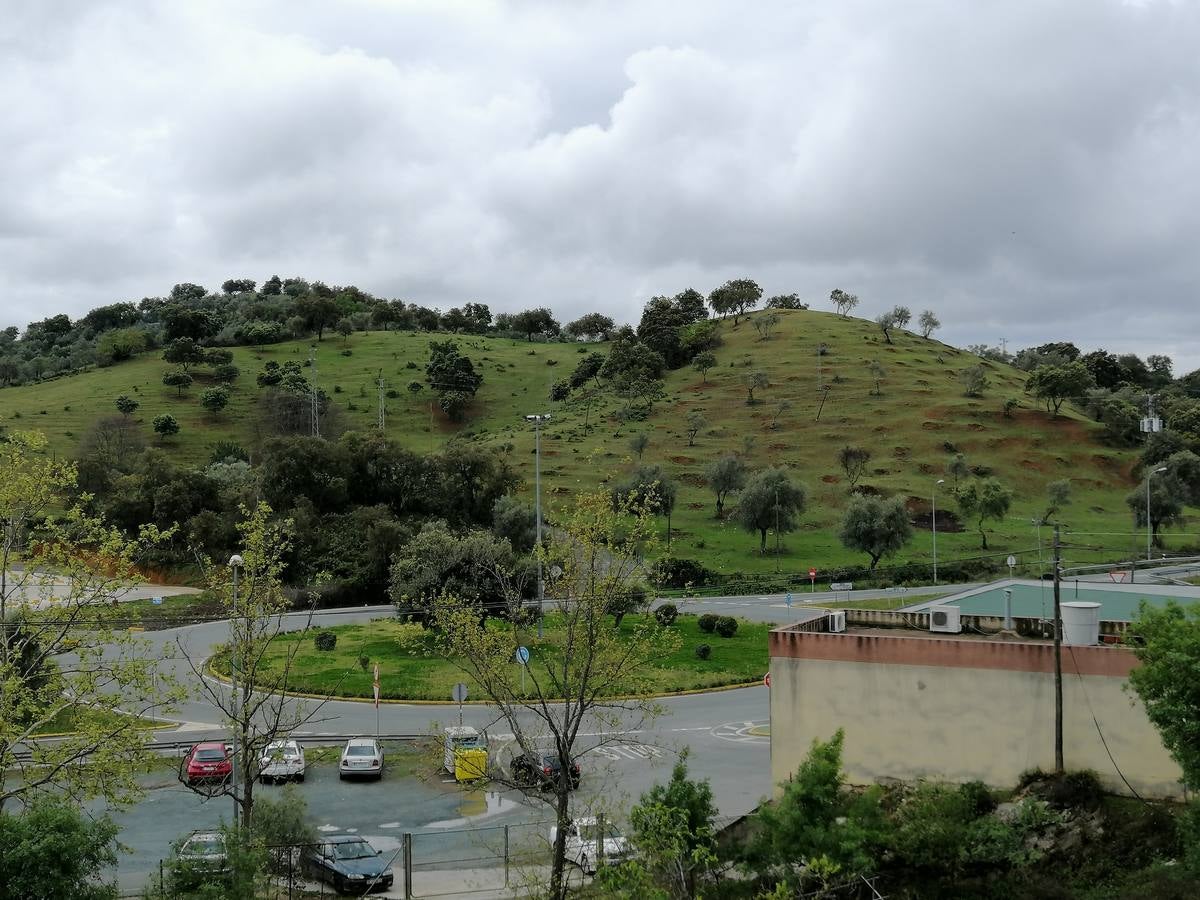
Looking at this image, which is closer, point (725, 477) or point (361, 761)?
point (361, 761)

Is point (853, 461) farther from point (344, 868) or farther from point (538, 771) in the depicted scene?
point (538, 771)

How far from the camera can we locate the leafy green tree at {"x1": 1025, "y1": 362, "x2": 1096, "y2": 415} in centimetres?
10394

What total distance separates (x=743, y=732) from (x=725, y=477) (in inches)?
1899

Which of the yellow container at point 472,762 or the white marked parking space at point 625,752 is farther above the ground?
the yellow container at point 472,762

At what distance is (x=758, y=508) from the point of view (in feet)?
228

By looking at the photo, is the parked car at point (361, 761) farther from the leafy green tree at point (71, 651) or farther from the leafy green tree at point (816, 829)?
the leafy green tree at point (816, 829)

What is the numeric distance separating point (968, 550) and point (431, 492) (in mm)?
38852

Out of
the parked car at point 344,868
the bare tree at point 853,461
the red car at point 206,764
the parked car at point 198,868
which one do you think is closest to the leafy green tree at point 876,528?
the bare tree at point 853,461

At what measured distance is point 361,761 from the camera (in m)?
26.4

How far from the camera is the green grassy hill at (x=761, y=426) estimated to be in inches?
3034

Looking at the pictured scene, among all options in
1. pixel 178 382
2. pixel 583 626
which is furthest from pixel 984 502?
pixel 178 382

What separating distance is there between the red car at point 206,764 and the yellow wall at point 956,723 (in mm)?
14268

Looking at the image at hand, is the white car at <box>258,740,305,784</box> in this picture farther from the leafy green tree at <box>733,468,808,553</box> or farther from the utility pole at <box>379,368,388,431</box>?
the utility pole at <box>379,368,388,431</box>

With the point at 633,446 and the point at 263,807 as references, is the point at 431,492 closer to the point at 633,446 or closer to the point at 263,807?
the point at 633,446
